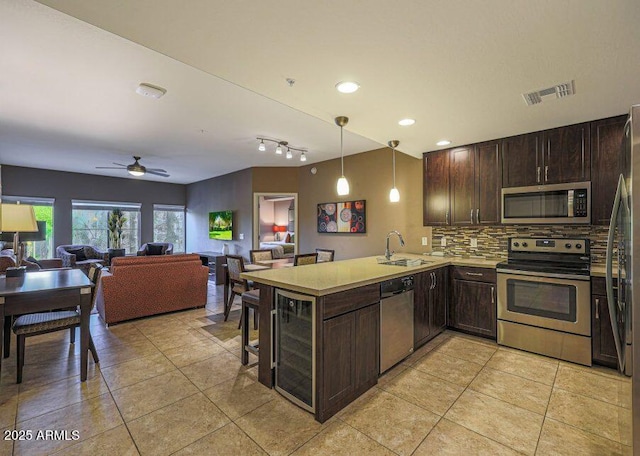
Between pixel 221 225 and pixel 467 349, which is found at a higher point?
pixel 221 225

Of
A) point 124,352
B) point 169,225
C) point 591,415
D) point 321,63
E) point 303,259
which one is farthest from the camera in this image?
point 169,225

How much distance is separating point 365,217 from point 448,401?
10.8ft

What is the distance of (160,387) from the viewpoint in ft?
7.86

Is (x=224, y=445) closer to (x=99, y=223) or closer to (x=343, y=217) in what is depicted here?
(x=343, y=217)

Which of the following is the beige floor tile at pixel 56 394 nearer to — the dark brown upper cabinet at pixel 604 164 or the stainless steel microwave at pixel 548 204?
the stainless steel microwave at pixel 548 204

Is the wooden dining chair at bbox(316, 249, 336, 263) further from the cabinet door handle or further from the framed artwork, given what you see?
the cabinet door handle

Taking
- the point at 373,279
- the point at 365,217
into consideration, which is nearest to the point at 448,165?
the point at 365,217

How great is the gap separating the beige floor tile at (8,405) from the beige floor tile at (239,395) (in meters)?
1.22

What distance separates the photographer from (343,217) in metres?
5.49

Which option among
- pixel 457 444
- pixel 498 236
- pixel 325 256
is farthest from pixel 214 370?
pixel 498 236

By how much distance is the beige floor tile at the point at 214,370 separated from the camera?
2.49 metres

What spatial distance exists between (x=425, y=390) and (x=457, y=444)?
585mm

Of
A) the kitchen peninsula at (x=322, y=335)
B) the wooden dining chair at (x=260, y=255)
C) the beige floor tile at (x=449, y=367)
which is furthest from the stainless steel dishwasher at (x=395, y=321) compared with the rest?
the wooden dining chair at (x=260, y=255)

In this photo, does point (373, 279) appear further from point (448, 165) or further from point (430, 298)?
point (448, 165)
